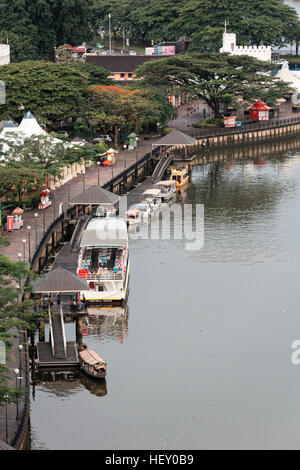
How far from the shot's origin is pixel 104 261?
84.8m

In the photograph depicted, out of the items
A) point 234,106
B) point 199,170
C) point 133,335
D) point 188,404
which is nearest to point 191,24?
point 234,106

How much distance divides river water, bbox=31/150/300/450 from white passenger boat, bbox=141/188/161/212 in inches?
339

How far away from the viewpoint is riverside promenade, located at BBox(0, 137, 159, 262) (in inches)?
3472

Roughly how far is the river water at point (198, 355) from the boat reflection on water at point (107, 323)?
0.49 feet

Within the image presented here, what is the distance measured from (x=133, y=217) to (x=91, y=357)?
123 ft

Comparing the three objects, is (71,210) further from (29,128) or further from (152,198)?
(29,128)

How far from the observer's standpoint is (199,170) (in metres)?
137

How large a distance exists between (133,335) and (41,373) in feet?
31.4

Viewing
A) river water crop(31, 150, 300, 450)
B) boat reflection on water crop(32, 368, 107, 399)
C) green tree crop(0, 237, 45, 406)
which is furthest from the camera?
boat reflection on water crop(32, 368, 107, 399)

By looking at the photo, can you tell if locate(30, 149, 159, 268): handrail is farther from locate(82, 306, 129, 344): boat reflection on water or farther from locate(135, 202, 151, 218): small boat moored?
locate(135, 202, 151, 218): small boat moored

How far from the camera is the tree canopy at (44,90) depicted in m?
135

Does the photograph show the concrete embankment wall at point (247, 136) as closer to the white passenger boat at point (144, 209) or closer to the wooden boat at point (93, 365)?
the white passenger boat at point (144, 209)

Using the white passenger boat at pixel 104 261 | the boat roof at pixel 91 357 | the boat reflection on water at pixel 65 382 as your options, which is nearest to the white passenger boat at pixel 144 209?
the white passenger boat at pixel 104 261

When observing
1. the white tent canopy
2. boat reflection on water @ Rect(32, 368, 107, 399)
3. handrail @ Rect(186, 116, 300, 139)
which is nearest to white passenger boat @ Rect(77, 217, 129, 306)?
boat reflection on water @ Rect(32, 368, 107, 399)
